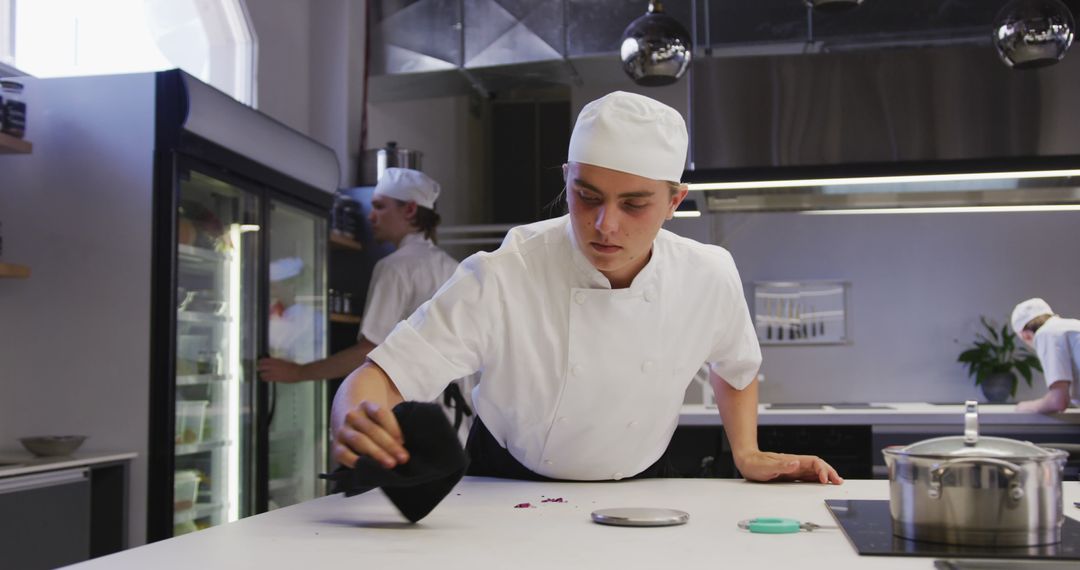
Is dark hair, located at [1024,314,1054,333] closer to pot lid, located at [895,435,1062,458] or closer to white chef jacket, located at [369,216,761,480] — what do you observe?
white chef jacket, located at [369,216,761,480]

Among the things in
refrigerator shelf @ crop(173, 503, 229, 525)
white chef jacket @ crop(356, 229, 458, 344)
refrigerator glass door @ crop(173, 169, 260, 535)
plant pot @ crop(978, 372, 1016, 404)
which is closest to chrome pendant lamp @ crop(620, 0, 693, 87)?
white chef jacket @ crop(356, 229, 458, 344)

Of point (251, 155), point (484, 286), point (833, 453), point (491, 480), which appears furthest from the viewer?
point (833, 453)

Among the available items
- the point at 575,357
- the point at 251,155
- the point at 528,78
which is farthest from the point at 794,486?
the point at 528,78

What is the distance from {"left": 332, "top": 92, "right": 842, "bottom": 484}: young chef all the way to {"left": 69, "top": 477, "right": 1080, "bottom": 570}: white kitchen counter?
0.68ft

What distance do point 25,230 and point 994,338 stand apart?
5655 mm

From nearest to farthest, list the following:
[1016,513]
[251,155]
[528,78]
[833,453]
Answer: [1016,513]
[251,155]
[833,453]
[528,78]

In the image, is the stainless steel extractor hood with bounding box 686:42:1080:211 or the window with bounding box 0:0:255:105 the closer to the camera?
the window with bounding box 0:0:255:105

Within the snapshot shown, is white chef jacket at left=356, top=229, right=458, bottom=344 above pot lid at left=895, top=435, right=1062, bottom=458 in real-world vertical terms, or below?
above

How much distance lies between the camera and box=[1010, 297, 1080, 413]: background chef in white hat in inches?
189

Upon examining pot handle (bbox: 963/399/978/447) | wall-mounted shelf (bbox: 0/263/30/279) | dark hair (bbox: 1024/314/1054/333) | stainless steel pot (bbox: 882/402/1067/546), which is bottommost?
stainless steel pot (bbox: 882/402/1067/546)

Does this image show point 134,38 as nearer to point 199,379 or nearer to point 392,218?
point 392,218

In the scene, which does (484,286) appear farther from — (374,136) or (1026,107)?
(374,136)

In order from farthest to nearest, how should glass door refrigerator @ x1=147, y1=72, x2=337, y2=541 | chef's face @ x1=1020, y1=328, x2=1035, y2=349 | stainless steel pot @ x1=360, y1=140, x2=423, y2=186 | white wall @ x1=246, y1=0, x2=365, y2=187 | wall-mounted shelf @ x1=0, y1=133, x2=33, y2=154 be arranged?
chef's face @ x1=1020, y1=328, x2=1035, y2=349 → white wall @ x1=246, y1=0, x2=365, y2=187 → stainless steel pot @ x1=360, y1=140, x2=423, y2=186 → glass door refrigerator @ x1=147, y1=72, x2=337, y2=541 → wall-mounted shelf @ x1=0, y1=133, x2=33, y2=154

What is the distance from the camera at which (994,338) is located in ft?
22.1
